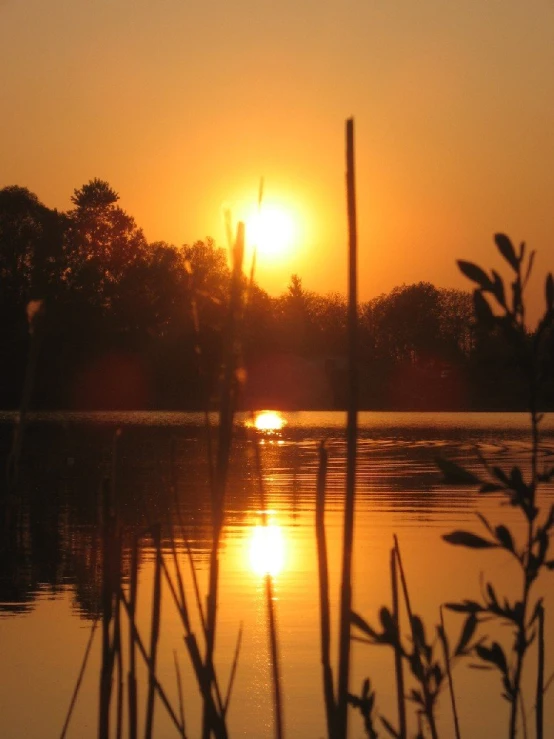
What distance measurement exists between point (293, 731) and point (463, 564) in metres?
4.88

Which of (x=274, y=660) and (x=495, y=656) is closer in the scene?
(x=274, y=660)

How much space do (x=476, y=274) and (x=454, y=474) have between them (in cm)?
42

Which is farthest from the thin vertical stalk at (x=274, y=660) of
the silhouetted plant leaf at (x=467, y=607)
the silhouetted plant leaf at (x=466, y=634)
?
the silhouetted plant leaf at (x=466, y=634)

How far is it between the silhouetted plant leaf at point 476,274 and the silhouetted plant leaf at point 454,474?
0.38 m

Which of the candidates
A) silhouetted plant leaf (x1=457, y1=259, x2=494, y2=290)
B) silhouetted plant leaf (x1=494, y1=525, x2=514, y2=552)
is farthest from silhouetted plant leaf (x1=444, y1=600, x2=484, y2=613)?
silhouetted plant leaf (x1=457, y1=259, x2=494, y2=290)

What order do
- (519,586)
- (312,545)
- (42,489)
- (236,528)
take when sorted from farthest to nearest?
(42,489) → (236,528) → (312,545) → (519,586)

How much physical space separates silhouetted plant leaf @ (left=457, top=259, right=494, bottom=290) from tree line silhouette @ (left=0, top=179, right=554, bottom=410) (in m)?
25.5

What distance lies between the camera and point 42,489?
62.0 ft

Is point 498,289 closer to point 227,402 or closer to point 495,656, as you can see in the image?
point 227,402

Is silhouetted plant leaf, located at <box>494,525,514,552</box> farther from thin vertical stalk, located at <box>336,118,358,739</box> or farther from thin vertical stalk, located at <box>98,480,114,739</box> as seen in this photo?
thin vertical stalk, located at <box>98,480,114,739</box>

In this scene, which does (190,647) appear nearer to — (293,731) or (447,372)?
(447,372)

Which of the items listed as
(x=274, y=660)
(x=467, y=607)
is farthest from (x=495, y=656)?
(x=274, y=660)

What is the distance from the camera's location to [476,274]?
2.57 meters

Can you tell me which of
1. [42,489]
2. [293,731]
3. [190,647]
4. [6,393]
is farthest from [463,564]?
[6,393]
